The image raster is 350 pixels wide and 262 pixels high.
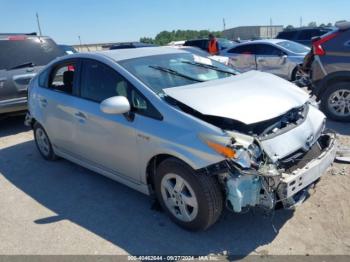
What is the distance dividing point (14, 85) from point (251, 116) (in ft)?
17.8

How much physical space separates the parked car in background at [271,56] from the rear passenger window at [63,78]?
706 centimetres

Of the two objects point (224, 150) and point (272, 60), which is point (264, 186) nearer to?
point (224, 150)

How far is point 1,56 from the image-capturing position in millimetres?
7328

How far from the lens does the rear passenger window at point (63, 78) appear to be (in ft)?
16.0

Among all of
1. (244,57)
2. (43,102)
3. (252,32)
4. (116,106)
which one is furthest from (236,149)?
(252,32)

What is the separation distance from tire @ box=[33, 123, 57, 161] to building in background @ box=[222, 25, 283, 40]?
48548mm

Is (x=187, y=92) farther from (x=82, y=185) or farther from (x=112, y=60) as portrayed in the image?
(x=82, y=185)

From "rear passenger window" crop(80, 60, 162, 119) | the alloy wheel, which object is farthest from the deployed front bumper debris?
"rear passenger window" crop(80, 60, 162, 119)

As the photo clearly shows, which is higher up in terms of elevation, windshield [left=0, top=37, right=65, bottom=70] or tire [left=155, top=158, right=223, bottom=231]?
windshield [left=0, top=37, right=65, bottom=70]

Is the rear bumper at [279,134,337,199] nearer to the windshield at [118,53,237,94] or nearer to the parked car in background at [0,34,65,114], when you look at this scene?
the windshield at [118,53,237,94]

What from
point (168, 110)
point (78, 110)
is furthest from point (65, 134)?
point (168, 110)

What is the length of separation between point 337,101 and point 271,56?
5.03 m

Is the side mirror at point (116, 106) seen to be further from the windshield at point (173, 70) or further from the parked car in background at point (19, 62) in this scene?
the parked car in background at point (19, 62)

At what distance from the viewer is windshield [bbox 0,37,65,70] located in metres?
7.38
